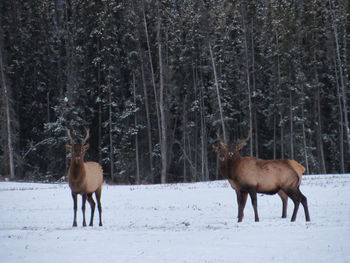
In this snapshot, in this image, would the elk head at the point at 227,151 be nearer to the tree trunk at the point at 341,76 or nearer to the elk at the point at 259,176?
the elk at the point at 259,176

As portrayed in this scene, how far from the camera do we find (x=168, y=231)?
14.6 meters

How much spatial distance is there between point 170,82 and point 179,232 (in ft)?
104

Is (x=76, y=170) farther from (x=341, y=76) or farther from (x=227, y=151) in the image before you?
(x=341, y=76)

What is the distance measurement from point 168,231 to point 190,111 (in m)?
37.1

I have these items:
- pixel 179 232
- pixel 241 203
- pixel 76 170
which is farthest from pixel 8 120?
pixel 179 232

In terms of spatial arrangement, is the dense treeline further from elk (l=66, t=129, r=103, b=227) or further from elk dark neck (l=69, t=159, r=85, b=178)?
elk dark neck (l=69, t=159, r=85, b=178)

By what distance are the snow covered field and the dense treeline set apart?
20826 mm

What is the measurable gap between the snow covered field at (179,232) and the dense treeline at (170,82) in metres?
20.8

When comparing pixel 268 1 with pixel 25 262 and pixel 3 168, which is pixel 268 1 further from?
pixel 25 262

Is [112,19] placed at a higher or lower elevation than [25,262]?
higher

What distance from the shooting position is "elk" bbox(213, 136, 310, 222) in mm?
16844

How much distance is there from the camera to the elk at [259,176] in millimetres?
16844

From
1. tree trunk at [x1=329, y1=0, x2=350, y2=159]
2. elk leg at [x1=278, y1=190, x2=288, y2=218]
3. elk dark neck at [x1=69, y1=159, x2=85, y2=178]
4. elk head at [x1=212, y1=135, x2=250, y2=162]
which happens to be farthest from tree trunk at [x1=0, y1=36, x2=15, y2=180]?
elk leg at [x1=278, y1=190, x2=288, y2=218]

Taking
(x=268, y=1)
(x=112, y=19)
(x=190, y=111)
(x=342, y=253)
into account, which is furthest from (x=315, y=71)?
(x=342, y=253)
